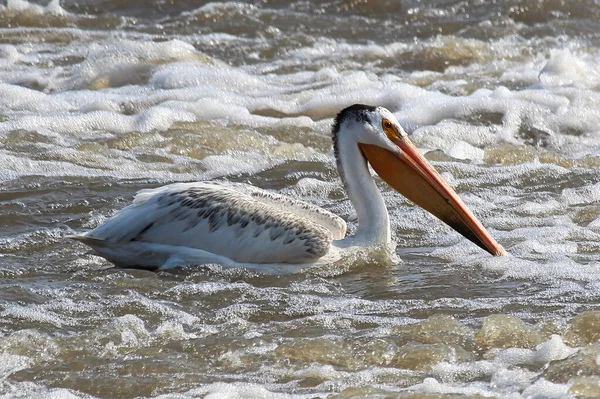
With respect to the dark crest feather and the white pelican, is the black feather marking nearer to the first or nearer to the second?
the white pelican

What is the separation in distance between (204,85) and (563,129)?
2.95 metres

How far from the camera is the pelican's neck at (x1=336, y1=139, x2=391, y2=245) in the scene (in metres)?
5.79

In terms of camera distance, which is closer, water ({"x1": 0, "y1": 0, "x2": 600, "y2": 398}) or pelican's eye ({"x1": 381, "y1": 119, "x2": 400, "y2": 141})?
water ({"x1": 0, "y1": 0, "x2": 600, "y2": 398})

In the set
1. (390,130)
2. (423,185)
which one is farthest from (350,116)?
(423,185)

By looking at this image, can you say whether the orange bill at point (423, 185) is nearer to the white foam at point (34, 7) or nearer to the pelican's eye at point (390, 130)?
the pelican's eye at point (390, 130)

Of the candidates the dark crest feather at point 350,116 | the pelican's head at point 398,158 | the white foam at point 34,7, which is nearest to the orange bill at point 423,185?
the pelican's head at point 398,158

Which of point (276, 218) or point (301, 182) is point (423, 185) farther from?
point (301, 182)

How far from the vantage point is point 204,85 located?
9430mm

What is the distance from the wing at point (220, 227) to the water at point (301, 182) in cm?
17

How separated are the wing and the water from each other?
17cm

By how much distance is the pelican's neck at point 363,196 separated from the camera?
579 centimetres

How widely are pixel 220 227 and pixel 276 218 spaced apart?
0.28m

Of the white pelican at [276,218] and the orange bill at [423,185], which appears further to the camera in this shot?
the orange bill at [423,185]

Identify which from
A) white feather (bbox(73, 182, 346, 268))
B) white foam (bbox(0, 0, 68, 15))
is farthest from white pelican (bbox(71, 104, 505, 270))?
white foam (bbox(0, 0, 68, 15))
